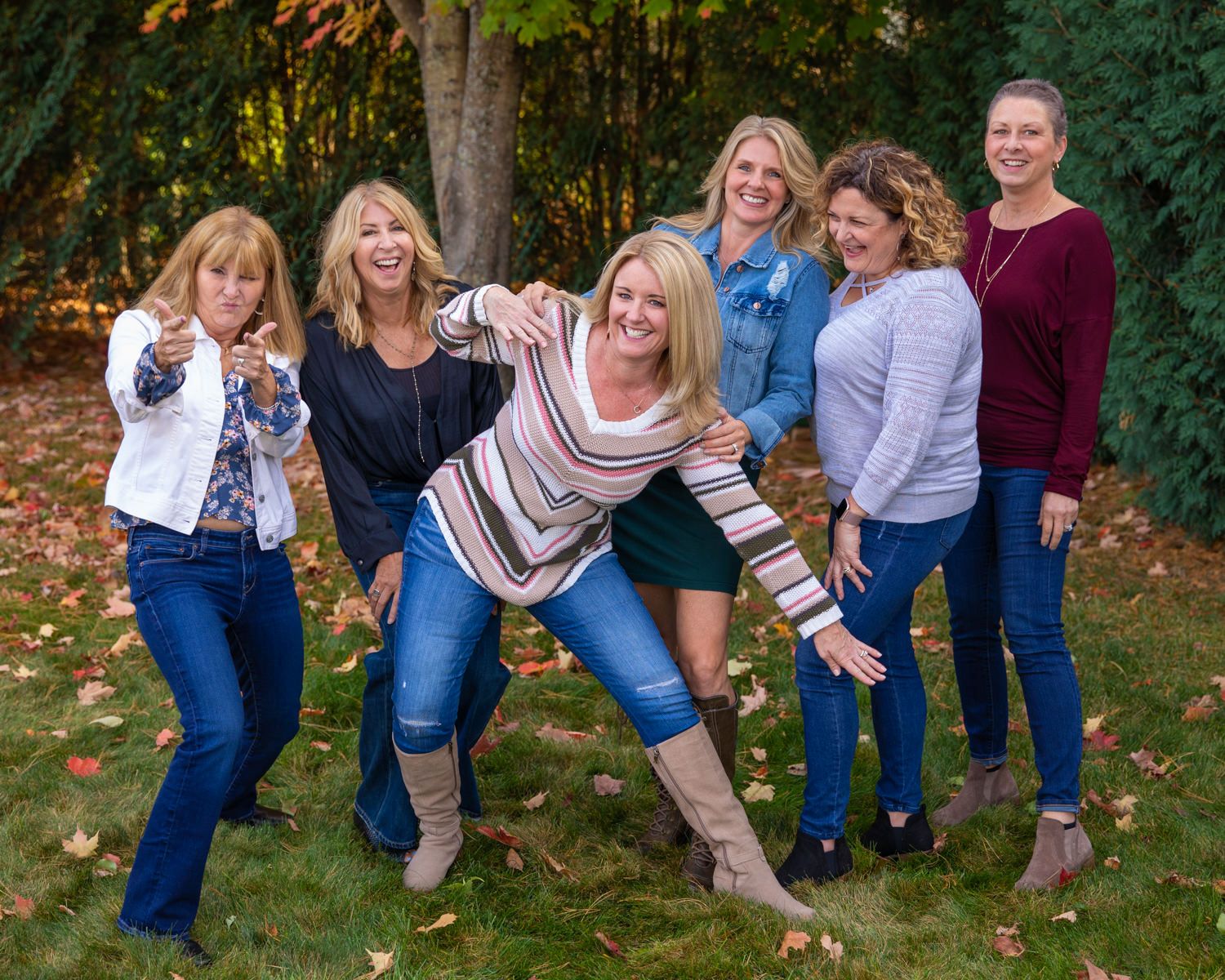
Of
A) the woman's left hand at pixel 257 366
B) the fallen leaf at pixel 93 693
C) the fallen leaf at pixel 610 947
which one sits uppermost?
the woman's left hand at pixel 257 366

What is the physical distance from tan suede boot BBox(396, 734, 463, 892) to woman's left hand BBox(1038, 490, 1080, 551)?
1910mm

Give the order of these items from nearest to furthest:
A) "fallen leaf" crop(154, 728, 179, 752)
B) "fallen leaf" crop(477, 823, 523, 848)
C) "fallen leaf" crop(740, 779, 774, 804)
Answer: "fallen leaf" crop(477, 823, 523, 848)
"fallen leaf" crop(740, 779, 774, 804)
"fallen leaf" crop(154, 728, 179, 752)

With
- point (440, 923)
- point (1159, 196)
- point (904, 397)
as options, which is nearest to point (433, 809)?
point (440, 923)

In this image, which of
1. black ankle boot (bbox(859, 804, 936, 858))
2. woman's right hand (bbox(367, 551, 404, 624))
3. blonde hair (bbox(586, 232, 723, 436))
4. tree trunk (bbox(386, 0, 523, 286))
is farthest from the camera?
tree trunk (bbox(386, 0, 523, 286))

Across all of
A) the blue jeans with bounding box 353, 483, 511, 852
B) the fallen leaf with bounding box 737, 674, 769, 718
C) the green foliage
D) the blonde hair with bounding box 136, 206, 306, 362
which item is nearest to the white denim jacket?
the blonde hair with bounding box 136, 206, 306, 362

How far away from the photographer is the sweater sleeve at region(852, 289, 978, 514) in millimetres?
3293

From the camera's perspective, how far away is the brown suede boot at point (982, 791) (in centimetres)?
419

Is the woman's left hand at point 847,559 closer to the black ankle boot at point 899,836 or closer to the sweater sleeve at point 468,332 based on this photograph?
the black ankle boot at point 899,836

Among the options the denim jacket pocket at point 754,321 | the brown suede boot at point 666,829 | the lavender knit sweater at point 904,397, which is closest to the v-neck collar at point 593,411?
the denim jacket pocket at point 754,321

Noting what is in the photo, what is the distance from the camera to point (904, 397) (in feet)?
10.9

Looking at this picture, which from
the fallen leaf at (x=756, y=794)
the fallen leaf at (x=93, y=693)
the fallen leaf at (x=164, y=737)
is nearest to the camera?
the fallen leaf at (x=756, y=794)

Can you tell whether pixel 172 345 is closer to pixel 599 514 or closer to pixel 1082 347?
pixel 599 514

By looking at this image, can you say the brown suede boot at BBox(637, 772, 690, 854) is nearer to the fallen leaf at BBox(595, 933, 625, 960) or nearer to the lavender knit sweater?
the fallen leaf at BBox(595, 933, 625, 960)

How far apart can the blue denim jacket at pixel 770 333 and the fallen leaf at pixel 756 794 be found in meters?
1.36
